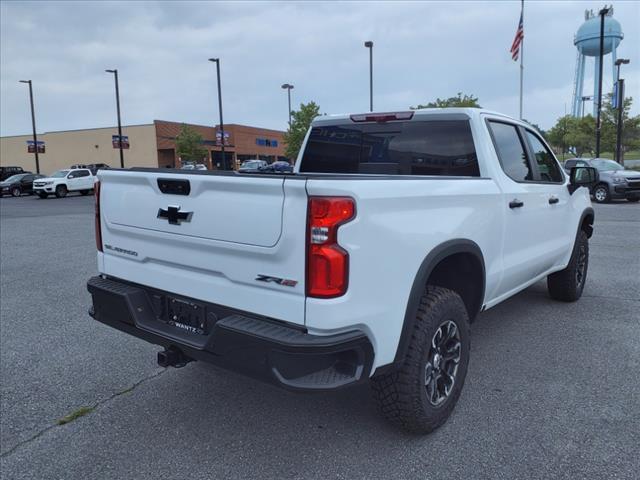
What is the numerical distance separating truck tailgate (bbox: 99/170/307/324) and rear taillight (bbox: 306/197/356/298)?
0.15 ft

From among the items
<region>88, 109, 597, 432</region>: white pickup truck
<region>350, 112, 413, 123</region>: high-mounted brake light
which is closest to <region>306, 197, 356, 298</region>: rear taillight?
<region>88, 109, 597, 432</region>: white pickup truck

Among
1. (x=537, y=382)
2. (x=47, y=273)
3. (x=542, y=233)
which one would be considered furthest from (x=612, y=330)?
(x=47, y=273)

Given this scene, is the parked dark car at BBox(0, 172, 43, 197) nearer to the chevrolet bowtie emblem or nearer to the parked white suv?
the parked white suv

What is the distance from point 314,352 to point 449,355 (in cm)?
119

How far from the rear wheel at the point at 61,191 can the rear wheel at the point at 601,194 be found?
91.4 ft

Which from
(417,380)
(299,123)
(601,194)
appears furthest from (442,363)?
(299,123)

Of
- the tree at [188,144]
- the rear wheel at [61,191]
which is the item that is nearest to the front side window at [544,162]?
the rear wheel at [61,191]

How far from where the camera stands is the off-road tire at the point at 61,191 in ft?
101

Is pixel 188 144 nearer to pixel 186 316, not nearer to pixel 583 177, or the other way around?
pixel 583 177

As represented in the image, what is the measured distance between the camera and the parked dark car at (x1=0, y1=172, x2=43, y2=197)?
33.7m

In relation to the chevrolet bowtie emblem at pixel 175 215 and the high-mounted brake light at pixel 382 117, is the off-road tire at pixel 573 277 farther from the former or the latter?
the chevrolet bowtie emblem at pixel 175 215

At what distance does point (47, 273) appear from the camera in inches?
300

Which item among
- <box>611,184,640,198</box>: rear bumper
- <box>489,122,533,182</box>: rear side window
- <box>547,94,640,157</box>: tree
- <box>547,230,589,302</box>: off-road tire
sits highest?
<box>547,94,640,157</box>: tree

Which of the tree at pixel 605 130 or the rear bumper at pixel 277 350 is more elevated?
the tree at pixel 605 130
